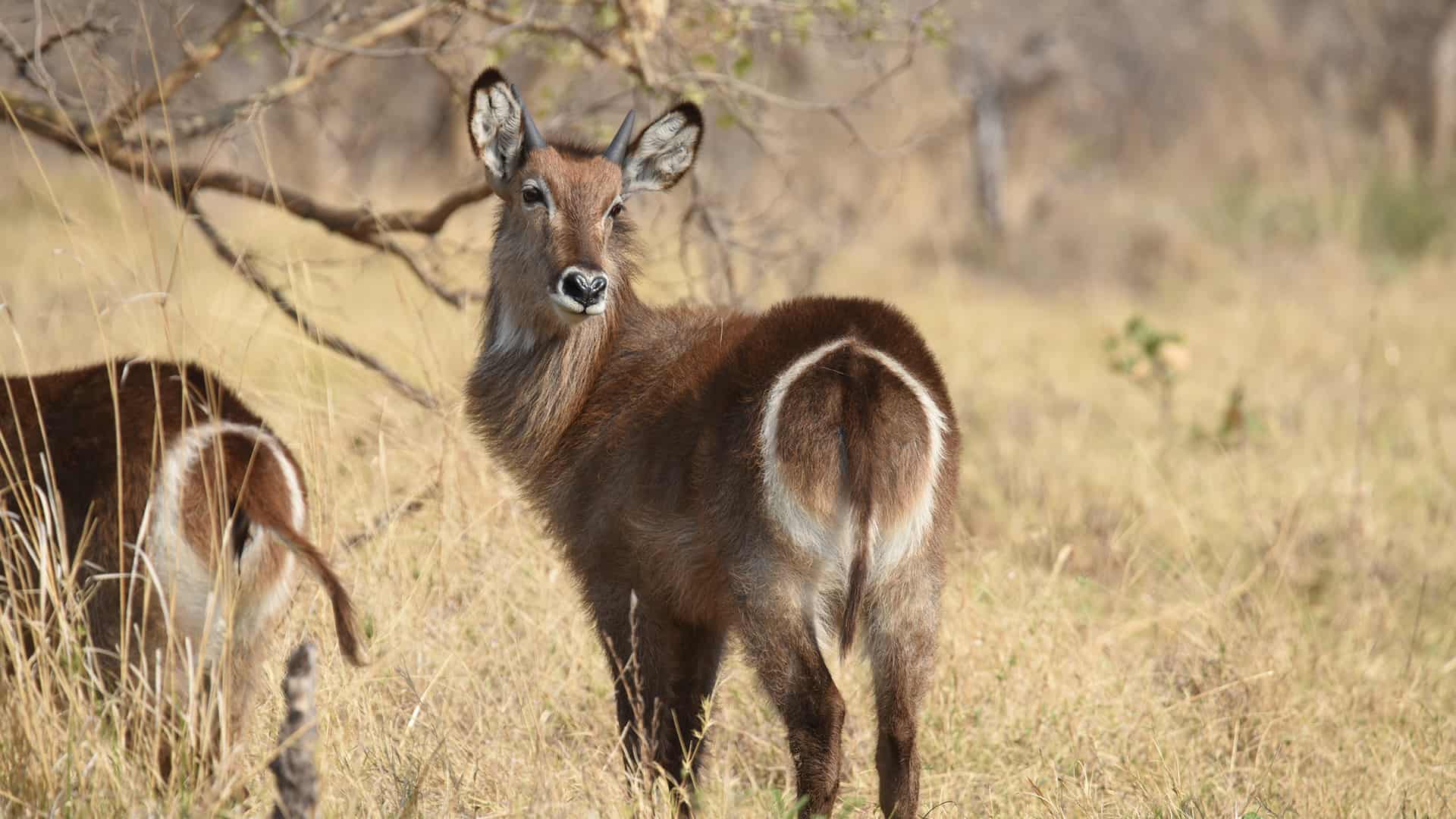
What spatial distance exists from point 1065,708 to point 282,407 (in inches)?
113

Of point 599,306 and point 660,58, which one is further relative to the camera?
point 660,58

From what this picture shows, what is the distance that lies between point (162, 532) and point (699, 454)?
3.72 feet

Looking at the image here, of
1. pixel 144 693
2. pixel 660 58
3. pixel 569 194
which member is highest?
pixel 660 58

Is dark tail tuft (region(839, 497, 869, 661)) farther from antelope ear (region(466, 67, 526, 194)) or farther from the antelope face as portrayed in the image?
antelope ear (region(466, 67, 526, 194))

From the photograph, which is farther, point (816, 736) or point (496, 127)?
point (496, 127)

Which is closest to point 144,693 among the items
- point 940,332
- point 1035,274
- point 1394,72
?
point 940,332

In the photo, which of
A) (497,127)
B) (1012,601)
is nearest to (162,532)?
(497,127)

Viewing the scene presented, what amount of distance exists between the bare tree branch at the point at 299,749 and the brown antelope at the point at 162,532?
1.29ft

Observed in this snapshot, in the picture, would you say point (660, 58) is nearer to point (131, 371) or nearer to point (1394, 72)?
point (131, 371)

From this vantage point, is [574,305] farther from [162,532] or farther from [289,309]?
[289,309]

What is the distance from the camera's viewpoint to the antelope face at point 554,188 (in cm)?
374

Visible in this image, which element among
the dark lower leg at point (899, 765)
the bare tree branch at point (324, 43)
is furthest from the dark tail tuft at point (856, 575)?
the bare tree branch at point (324, 43)

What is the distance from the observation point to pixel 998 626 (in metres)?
4.30

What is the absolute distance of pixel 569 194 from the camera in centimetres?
377
